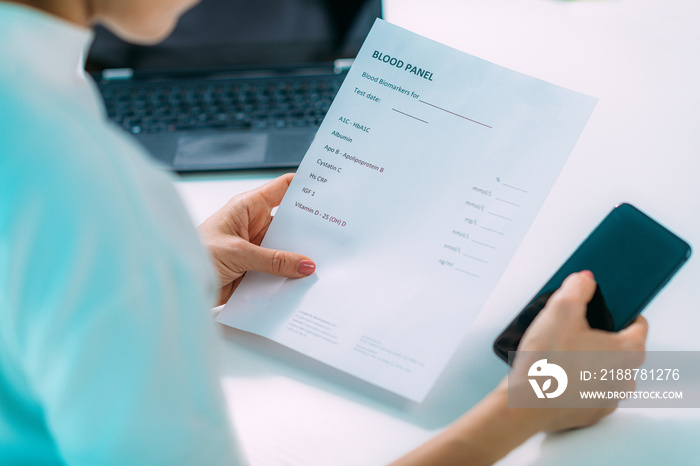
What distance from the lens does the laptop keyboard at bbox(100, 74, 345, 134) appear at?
0.75 meters

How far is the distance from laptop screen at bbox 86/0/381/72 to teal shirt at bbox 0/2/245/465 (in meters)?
0.53

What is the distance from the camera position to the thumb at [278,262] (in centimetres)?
54

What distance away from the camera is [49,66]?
294 millimetres

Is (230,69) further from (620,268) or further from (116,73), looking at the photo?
(620,268)

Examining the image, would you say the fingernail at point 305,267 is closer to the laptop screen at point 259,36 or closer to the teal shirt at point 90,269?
the teal shirt at point 90,269

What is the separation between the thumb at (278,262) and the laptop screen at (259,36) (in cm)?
37

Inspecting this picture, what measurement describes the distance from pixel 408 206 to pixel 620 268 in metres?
0.19

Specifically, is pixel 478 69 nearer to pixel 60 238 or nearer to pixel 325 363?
pixel 325 363

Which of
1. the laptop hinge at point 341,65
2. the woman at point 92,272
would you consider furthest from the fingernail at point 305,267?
the laptop hinge at point 341,65

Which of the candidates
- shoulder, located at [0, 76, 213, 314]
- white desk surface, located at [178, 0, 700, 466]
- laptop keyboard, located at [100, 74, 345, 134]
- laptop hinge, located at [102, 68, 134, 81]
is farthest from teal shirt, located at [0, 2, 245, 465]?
laptop hinge, located at [102, 68, 134, 81]

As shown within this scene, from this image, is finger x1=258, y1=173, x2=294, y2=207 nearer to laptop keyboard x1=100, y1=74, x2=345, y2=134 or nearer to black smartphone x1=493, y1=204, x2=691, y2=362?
laptop keyboard x1=100, y1=74, x2=345, y2=134

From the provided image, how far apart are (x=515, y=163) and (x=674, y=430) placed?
10.2 inches

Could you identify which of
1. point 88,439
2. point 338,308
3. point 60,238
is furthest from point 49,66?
point 338,308

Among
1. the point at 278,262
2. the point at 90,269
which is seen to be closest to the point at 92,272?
the point at 90,269
